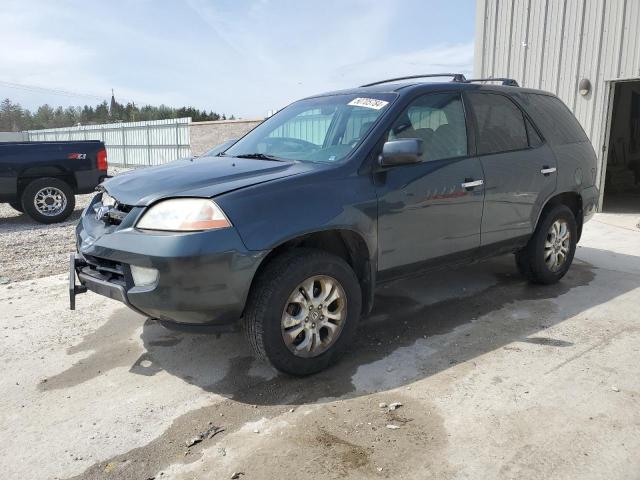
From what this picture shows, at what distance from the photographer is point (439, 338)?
391cm

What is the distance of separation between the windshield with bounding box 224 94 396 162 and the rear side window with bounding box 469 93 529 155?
91 centimetres

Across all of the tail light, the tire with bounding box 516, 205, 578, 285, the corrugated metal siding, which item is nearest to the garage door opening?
the corrugated metal siding

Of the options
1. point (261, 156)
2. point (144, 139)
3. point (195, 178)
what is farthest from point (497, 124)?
point (144, 139)

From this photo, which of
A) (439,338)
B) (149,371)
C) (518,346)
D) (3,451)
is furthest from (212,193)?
(518,346)

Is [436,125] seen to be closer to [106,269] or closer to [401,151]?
[401,151]

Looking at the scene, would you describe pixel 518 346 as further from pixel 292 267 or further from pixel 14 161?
pixel 14 161

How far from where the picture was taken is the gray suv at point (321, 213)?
2857 mm

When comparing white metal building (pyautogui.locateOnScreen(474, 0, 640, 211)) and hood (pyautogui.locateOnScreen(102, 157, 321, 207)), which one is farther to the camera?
white metal building (pyautogui.locateOnScreen(474, 0, 640, 211))

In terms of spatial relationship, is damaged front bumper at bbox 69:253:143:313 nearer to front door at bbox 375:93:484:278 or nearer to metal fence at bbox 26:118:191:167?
front door at bbox 375:93:484:278

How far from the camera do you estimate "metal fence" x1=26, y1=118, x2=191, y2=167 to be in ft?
71.0

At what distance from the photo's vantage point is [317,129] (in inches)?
161

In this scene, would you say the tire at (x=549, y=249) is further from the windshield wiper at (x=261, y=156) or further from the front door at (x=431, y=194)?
the windshield wiper at (x=261, y=156)

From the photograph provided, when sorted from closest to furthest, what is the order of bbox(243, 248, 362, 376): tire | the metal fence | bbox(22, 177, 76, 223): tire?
bbox(243, 248, 362, 376): tire
bbox(22, 177, 76, 223): tire
the metal fence

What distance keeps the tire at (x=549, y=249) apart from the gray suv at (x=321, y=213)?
0.04m
